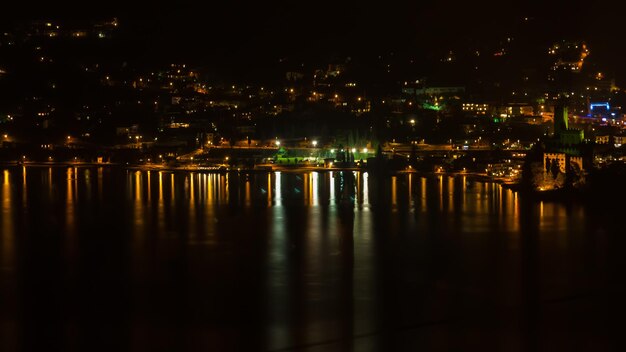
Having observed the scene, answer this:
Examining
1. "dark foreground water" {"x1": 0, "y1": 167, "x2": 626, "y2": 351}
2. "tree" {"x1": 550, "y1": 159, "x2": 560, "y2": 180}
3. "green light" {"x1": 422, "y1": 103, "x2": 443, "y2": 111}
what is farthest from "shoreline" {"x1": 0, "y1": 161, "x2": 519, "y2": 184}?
"green light" {"x1": 422, "y1": 103, "x2": 443, "y2": 111}

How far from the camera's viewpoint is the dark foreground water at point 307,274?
436 centimetres

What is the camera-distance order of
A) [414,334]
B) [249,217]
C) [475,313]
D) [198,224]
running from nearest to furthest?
[414,334] → [475,313] → [198,224] → [249,217]

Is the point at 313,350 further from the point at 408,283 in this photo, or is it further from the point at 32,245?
the point at 32,245

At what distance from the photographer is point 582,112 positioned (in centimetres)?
1930

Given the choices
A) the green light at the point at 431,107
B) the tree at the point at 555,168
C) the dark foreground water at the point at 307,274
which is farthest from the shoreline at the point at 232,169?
the green light at the point at 431,107

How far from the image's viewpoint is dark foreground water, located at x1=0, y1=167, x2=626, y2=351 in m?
4.36

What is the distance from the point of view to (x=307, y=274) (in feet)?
18.9

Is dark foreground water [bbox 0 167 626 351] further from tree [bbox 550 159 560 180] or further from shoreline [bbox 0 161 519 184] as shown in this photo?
shoreline [bbox 0 161 519 184]

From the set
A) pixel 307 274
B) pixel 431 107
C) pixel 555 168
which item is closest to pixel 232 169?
pixel 555 168

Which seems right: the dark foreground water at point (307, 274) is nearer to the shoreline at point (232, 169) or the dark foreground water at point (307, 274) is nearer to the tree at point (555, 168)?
the tree at point (555, 168)

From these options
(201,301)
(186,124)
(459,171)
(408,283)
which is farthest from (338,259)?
(186,124)

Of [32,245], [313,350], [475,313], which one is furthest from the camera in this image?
[32,245]

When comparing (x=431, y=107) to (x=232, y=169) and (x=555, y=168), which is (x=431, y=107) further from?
(x=555, y=168)

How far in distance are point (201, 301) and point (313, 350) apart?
1.16 meters
